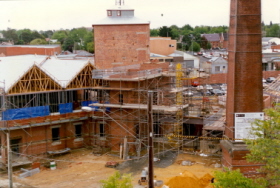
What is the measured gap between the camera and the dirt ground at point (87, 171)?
26.8m

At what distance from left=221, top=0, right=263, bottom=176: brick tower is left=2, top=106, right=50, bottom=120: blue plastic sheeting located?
15253 mm

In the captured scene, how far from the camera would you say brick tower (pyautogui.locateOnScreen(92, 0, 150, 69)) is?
126ft

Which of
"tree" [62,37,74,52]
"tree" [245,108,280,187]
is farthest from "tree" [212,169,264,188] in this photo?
"tree" [62,37,74,52]

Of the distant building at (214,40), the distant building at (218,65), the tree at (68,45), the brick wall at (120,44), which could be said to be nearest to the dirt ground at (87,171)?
the brick wall at (120,44)

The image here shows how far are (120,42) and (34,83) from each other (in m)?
10.2

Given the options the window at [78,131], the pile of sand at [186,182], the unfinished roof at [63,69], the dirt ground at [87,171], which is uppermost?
the unfinished roof at [63,69]

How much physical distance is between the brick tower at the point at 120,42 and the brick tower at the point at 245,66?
16476mm

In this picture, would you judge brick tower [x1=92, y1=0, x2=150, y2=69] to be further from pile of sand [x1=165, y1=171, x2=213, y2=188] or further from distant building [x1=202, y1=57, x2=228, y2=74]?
distant building [x1=202, y1=57, x2=228, y2=74]

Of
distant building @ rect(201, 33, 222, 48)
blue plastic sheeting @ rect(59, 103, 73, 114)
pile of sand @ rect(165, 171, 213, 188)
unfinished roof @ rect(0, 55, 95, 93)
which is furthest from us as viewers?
distant building @ rect(201, 33, 222, 48)

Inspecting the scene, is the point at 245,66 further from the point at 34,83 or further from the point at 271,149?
the point at 34,83

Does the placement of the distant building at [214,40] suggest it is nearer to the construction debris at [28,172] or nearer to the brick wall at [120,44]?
the brick wall at [120,44]

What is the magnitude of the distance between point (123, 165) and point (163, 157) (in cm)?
348

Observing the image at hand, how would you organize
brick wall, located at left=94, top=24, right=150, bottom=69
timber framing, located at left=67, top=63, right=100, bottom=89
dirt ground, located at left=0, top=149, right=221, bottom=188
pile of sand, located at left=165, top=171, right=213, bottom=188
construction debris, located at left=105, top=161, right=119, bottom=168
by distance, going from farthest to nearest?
brick wall, located at left=94, top=24, right=150, bottom=69
timber framing, located at left=67, top=63, right=100, bottom=89
construction debris, located at left=105, top=161, right=119, bottom=168
dirt ground, located at left=0, top=149, right=221, bottom=188
pile of sand, located at left=165, top=171, right=213, bottom=188

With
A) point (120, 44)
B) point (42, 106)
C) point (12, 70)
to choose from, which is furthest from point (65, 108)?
point (120, 44)
